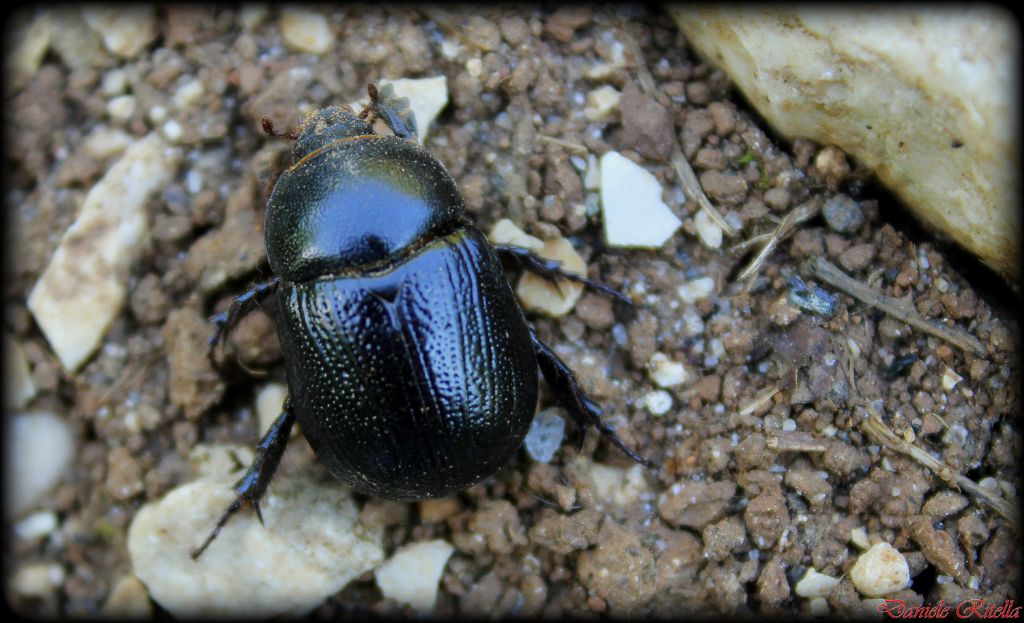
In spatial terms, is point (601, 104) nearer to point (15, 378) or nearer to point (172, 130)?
point (172, 130)

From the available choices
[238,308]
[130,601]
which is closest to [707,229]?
[238,308]

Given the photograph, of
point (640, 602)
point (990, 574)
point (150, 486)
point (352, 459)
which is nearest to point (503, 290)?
point (352, 459)

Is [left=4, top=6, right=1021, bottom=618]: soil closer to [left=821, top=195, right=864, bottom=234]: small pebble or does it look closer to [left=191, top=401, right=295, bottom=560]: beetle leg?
[left=821, top=195, right=864, bottom=234]: small pebble

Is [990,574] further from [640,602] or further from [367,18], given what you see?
[367,18]

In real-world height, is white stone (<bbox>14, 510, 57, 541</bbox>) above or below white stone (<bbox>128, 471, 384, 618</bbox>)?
below

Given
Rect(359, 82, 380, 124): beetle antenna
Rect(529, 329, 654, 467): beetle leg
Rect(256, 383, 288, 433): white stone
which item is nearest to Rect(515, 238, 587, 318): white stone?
Rect(529, 329, 654, 467): beetle leg
